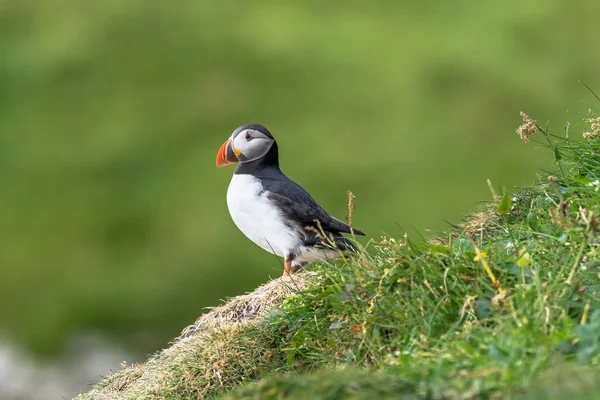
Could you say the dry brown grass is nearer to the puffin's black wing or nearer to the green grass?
the green grass

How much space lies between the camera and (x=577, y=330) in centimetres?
347

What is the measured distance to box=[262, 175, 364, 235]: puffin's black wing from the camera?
6.39m

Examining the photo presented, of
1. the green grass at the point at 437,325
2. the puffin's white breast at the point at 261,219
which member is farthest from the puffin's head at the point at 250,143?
the green grass at the point at 437,325

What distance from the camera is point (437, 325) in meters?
4.06

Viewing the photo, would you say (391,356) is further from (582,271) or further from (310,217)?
(310,217)

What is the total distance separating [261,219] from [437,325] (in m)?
2.55

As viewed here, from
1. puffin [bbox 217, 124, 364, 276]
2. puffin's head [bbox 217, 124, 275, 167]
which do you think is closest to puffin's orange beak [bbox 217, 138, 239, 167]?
puffin's head [bbox 217, 124, 275, 167]

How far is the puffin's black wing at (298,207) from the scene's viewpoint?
21.0 feet

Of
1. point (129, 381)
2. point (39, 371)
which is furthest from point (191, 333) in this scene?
point (39, 371)

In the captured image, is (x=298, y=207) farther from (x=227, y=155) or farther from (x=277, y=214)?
(x=227, y=155)

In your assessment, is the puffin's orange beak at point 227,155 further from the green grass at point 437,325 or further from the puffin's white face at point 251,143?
the green grass at point 437,325

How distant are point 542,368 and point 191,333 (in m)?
2.98

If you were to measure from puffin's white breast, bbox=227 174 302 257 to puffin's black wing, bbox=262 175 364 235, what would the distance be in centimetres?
5

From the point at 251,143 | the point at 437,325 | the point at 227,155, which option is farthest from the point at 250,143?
the point at 437,325
